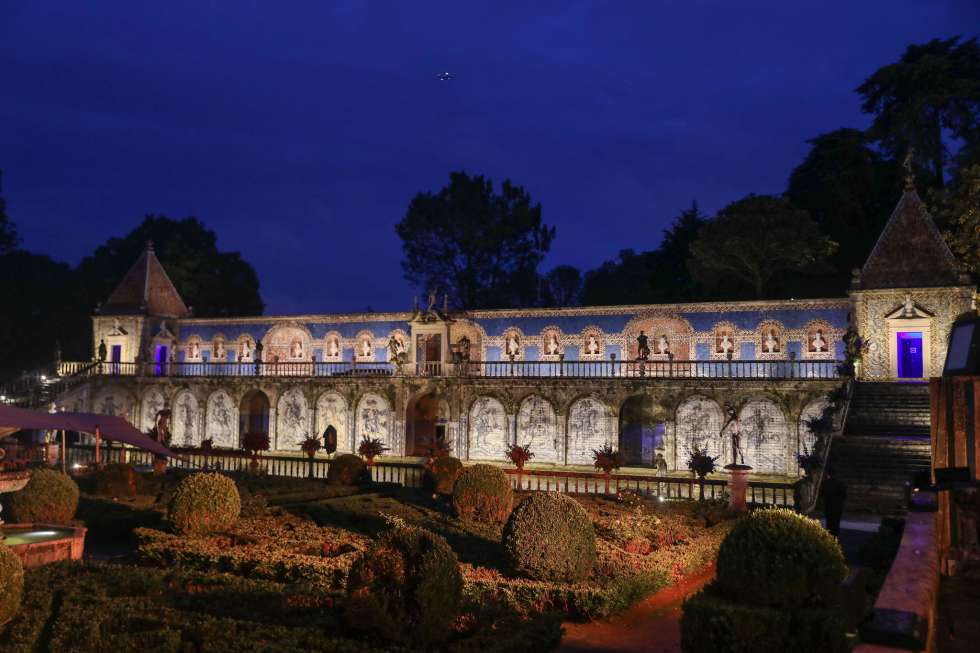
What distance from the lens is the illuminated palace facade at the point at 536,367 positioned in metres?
31.3

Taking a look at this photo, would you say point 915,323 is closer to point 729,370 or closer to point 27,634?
point 729,370

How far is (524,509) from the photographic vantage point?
12.6 metres

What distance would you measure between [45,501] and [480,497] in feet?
27.2

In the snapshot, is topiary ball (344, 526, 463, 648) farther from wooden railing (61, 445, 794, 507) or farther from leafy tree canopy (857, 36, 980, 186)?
leafy tree canopy (857, 36, 980, 186)

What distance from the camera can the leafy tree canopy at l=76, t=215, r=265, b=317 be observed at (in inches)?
2256

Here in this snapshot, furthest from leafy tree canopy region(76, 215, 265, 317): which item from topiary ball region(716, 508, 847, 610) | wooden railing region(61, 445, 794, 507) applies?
topiary ball region(716, 508, 847, 610)

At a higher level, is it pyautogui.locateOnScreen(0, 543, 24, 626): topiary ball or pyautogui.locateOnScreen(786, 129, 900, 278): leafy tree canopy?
pyautogui.locateOnScreen(786, 129, 900, 278): leafy tree canopy

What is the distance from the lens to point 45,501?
16203 millimetres

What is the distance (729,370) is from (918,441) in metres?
10.1

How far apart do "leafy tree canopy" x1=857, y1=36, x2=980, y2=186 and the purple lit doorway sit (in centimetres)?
1714

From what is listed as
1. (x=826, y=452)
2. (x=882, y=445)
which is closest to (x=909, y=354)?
(x=882, y=445)

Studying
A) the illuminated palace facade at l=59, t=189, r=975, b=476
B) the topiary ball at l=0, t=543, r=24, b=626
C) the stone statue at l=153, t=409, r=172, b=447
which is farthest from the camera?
the stone statue at l=153, t=409, r=172, b=447

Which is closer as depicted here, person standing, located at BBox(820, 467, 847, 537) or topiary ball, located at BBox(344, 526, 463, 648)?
topiary ball, located at BBox(344, 526, 463, 648)

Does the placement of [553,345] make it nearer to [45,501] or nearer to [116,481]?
[116,481]
